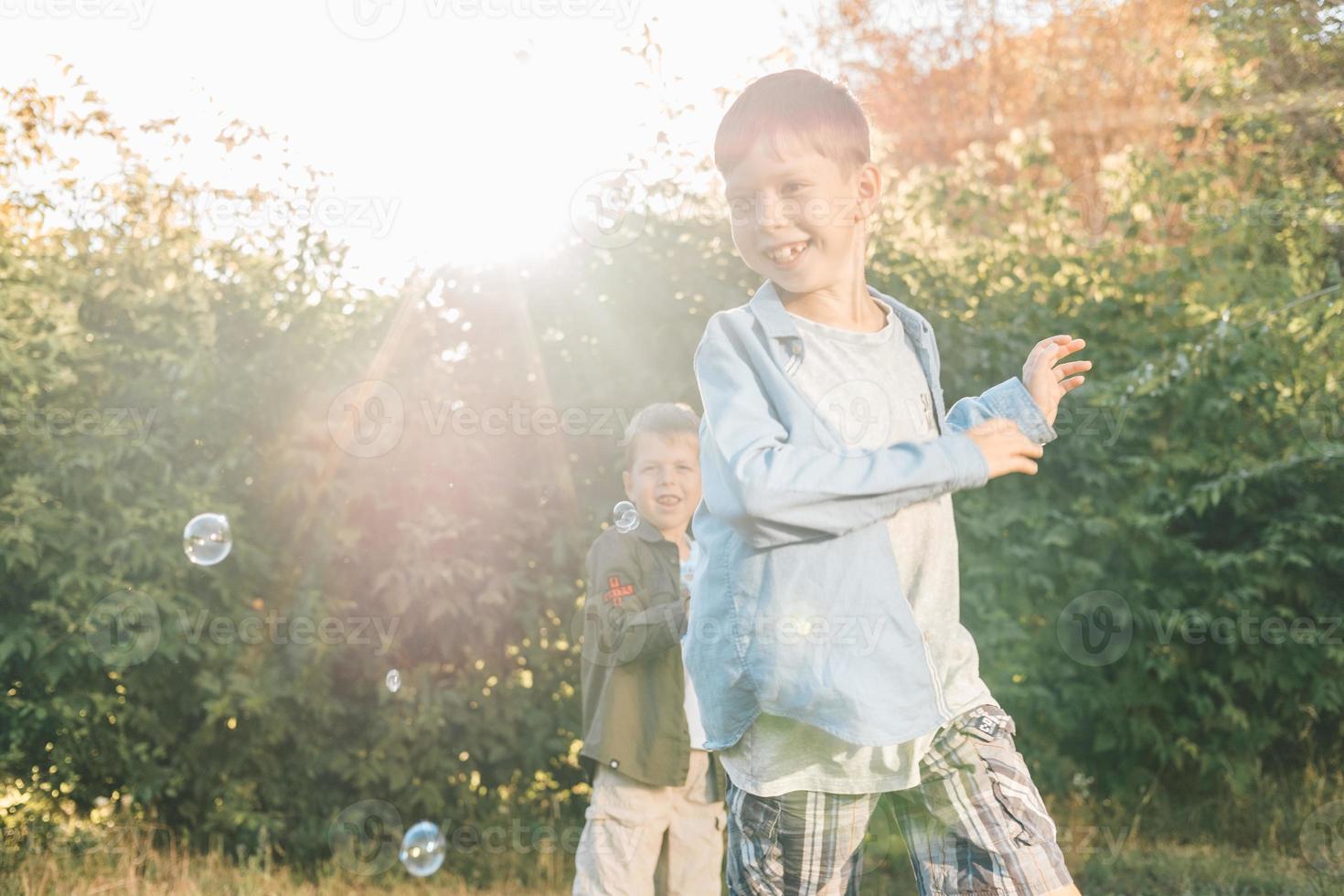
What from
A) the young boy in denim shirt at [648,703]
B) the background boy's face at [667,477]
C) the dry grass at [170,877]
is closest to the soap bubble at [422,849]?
the dry grass at [170,877]

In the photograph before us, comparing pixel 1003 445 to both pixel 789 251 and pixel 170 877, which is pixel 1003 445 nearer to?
pixel 789 251

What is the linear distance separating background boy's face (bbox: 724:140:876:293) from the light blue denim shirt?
4.4 inches

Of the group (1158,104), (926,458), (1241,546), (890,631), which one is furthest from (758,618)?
(1158,104)

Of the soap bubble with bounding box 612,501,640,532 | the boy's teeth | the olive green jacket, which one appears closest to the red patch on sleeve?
A: the olive green jacket

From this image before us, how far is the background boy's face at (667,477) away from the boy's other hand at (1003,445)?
192 centimetres

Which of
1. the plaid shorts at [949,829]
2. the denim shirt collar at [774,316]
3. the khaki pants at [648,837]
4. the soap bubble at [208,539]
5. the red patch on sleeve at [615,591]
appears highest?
the denim shirt collar at [774,316]

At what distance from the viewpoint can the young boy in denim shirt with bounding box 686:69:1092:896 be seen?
190 cm

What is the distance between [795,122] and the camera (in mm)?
1992

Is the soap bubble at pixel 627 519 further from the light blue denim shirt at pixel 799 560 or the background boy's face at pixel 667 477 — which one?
the light blue denim shirt at pixel 799 560

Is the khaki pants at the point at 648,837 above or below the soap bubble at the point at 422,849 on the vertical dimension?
above

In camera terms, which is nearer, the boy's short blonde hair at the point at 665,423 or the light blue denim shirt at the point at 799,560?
the light blue denim shirt at the point at 799,560

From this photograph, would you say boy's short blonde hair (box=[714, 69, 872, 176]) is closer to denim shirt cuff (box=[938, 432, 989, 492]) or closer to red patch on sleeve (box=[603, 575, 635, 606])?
denim shirt cuff (box=[938, 432, 989, 492])

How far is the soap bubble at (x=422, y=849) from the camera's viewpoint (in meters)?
4.67

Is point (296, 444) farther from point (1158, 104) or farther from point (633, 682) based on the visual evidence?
point (1158, 104)
